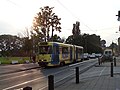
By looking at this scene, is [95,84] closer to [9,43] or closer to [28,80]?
[28,80]

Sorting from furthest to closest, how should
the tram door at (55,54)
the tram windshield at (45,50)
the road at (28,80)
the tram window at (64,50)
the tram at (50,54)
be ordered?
the tram window at (64,50) < the tram door at (55,54) < the tram windshield at (45,50) < the tram at (50,54) < the road at (28,80)

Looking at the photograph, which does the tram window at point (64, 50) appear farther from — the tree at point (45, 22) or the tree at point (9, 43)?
the tree at point (9, 43)

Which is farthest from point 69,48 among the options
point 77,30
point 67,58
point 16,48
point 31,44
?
point 77,30

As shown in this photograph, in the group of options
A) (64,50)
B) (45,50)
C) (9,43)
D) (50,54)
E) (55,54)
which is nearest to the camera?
(50,54)

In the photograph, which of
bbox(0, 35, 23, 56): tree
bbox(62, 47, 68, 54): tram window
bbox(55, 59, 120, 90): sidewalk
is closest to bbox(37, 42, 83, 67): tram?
bbox(62, 47, 68, 54): tram window

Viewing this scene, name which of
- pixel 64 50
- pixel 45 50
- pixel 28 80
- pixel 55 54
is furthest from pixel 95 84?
pixel 64 50

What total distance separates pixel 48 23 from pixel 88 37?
3534 inches

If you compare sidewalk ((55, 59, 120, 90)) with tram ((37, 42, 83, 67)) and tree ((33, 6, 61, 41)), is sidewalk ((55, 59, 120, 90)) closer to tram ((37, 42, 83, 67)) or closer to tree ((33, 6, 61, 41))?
tram ((37, 42, 83, 67))

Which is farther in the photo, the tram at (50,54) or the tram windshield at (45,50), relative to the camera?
the tram windshield at (45,50)

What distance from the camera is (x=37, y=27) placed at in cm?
6562

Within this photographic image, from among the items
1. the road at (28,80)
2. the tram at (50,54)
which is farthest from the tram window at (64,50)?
the road at (28,80)

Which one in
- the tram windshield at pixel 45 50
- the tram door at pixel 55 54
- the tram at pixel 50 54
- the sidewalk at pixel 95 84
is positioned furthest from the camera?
the tram door at pixel 55 54

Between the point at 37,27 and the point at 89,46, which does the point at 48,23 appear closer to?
the point at 37,27

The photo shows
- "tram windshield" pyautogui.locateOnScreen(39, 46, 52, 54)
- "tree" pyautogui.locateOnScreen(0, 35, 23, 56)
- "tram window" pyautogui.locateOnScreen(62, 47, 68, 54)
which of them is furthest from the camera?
"tree" pyautogui.locateOnScreen(0, 35, 23, 56)
